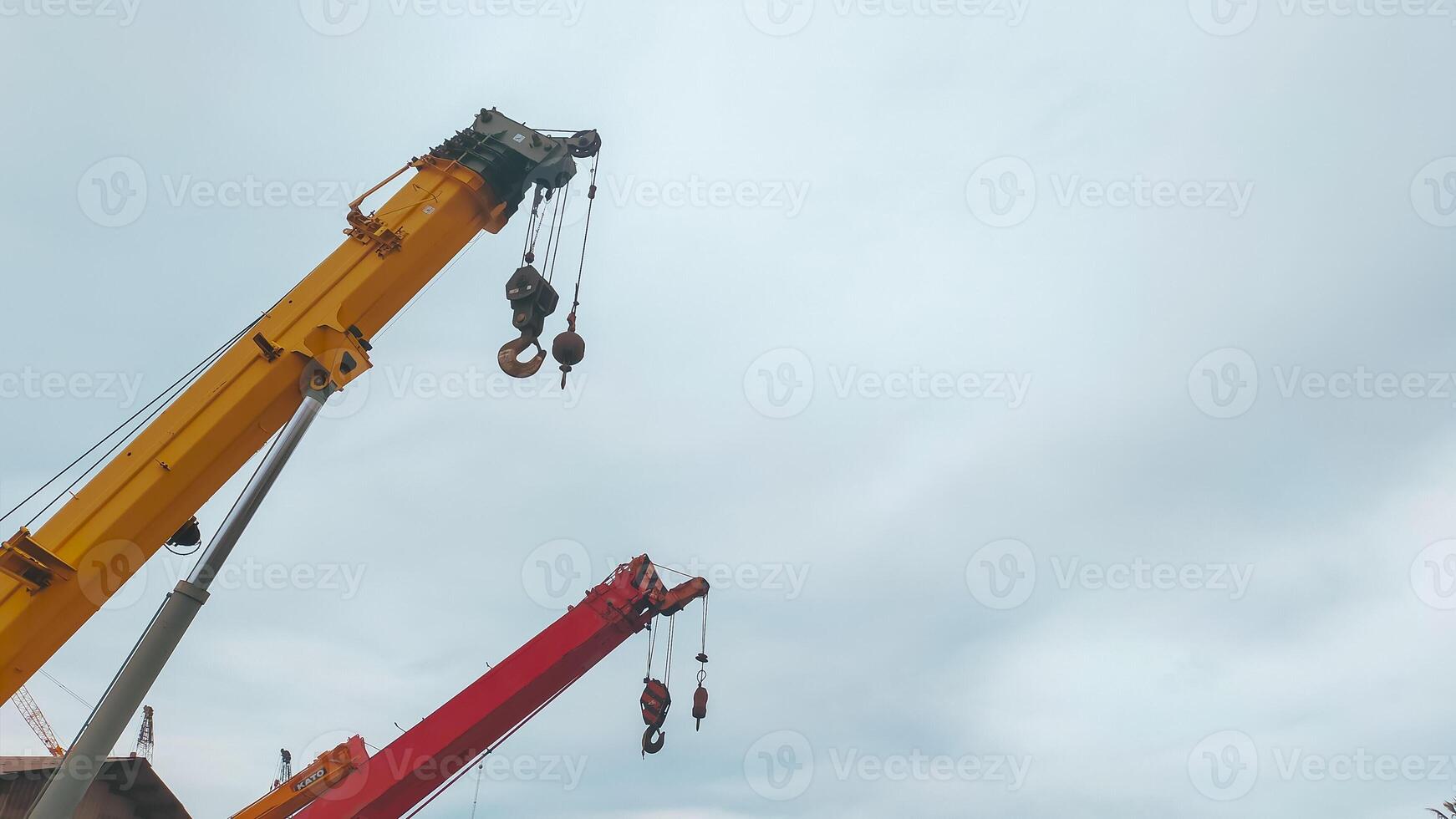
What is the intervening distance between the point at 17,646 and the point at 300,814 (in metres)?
7.37

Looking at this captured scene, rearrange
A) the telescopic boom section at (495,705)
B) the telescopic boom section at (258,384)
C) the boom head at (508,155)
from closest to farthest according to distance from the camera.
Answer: the telescopic boom section at (258,384), the boom head at (508,155), the telescopic boom section at (495,705)

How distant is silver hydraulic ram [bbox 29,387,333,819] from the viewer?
5.55 meters

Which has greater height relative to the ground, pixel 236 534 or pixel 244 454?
pixel 244 454

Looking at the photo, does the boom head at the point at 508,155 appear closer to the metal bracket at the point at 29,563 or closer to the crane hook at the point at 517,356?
the crane hook at the point at 517,356

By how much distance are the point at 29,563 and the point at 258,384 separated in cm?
208

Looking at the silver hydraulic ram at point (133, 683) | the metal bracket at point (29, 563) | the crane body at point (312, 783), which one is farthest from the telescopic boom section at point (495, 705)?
the silver hydraulic ram at point (133, 683)

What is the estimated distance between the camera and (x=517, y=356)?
9.34 meters

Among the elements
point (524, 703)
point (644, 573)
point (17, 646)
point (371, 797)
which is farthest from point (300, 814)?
point (17, 646)

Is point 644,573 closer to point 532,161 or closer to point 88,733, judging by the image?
point 532,161

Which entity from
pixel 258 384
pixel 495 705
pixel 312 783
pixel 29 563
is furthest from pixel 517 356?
pixel 312 783

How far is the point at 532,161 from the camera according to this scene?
9406 millimetres

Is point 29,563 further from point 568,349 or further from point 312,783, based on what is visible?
point 312,783

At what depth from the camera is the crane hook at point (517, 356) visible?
30.4 ft

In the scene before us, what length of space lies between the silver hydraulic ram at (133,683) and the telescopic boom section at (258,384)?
1829 millimetres
